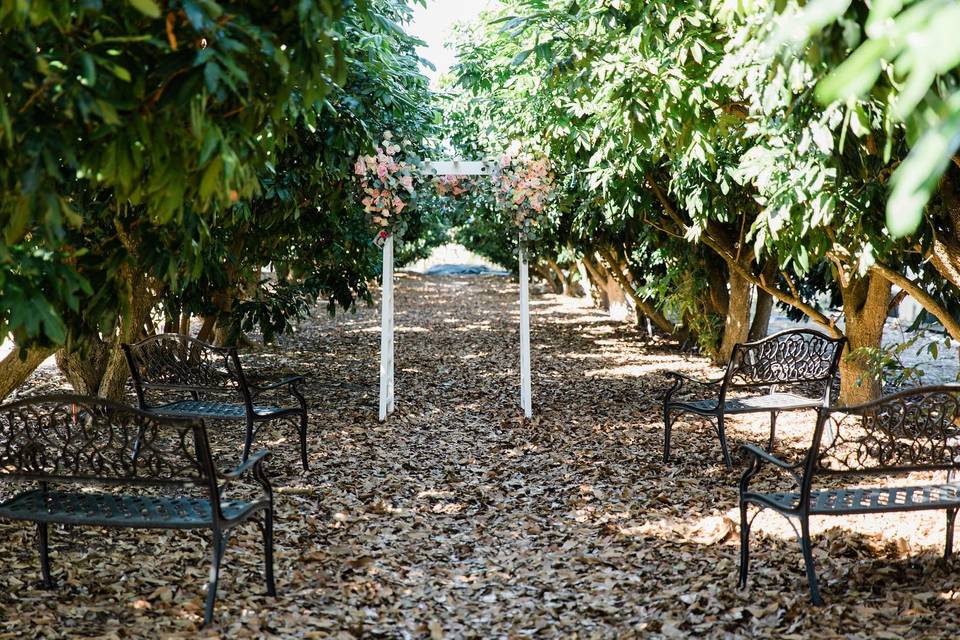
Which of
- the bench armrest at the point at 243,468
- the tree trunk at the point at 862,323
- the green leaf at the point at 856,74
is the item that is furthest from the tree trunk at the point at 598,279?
the green leaf at the point at 856,74

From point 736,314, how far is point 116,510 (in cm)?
915

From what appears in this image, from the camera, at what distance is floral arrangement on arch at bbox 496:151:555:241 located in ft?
28.2

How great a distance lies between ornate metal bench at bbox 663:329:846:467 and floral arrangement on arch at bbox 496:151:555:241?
2276 millimetres

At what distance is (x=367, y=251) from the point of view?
35.0ft

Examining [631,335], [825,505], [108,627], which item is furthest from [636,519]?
[631,335]

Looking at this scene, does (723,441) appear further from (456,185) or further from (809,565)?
(456,185)

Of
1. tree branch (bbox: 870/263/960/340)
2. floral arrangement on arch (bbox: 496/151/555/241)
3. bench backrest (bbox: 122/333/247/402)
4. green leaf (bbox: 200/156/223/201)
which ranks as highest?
floral arrangement on arch (bbox: 496/151/555/241)

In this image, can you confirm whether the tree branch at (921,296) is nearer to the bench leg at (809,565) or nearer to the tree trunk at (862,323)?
the tree trunk at (862,323)

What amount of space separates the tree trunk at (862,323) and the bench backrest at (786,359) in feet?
2.79

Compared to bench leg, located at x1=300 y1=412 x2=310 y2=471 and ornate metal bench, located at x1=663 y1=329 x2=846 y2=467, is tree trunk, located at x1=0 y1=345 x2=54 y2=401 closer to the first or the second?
bench leg, located at x1=300 y1=412 x2=310 y2=471

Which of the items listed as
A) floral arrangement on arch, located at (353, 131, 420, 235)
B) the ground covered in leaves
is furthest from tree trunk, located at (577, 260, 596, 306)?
the ground covered in leaves

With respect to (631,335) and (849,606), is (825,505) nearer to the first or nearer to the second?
(849,606)

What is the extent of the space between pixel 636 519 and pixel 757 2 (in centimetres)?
329

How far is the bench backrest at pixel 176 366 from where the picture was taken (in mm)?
6836
